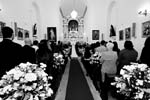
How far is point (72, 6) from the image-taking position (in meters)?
21.4

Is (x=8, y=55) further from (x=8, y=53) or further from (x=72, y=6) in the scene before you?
(x=72, y=6)

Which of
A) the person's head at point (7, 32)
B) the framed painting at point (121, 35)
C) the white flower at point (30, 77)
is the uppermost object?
the framed painting at point (121, 35)

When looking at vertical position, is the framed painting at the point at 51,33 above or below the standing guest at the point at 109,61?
above

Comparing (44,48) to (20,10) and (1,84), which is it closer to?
(1,84)

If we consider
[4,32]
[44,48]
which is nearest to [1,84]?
[4,32]

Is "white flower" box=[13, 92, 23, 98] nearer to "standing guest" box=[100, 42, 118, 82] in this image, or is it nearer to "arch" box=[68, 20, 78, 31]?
"standing guest" box=[100, 42, 118, 82]

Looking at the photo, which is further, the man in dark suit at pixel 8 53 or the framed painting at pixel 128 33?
the framed painting at pixel 128 33

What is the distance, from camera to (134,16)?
8625 mm

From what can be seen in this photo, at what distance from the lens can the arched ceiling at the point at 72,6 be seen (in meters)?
19.8

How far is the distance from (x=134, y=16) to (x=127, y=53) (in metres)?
4.27

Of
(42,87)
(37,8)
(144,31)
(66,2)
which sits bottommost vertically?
(42,87)

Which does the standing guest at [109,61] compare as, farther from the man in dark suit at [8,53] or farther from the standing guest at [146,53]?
the man in dark suit at [8,53]

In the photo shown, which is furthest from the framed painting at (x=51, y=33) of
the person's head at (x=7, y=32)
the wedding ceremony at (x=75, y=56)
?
the person's head at (x=7, y=32)

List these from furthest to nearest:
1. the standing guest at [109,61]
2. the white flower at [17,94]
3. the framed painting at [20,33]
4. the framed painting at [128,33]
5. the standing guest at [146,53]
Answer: the framed painting at [20,33]
the framed painting at [128,33]
the standing guest at [109,61]
the standing guest at [146,53]
the white flower at [17,94]
